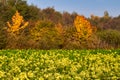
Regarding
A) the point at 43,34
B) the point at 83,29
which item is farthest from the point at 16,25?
the point at 83,29

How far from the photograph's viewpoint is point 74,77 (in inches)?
424

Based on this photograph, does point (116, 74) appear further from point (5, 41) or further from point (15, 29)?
point (15, 29)

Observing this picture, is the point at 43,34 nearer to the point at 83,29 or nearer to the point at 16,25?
the point at 16,25

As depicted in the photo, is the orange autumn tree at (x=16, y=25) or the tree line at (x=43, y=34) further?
the orange autumn tree at (x=16, y=25)

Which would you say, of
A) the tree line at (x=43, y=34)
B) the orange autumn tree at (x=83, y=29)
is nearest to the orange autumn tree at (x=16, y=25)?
the tree line at (x=43, y=34)

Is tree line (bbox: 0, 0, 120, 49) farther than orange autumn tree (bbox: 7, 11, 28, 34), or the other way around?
orange autumn tree (bbox: 7, 11, 28, 34)

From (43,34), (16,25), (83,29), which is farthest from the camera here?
(83,29)

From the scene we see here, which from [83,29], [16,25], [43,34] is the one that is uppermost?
[16,25]

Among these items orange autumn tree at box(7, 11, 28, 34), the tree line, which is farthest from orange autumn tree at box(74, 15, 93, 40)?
orange autumn tree at box(7, 11, 28, 34)

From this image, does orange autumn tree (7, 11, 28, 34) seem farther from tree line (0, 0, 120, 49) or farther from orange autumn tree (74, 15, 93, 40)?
orange autumn tree (74, 15, 93, 40)

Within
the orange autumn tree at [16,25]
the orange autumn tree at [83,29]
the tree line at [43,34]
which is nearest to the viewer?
the tree line at [43,34]

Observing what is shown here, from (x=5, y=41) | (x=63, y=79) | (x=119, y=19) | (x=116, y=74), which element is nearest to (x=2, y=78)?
(x=63, y=79)

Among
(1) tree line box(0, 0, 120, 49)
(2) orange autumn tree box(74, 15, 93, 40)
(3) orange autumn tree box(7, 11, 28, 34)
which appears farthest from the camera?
(2) orange autumn tree box(74, 15, 93, 40)

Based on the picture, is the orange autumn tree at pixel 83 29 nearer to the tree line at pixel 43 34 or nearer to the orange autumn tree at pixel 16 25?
the tree line at pixel 43 34
